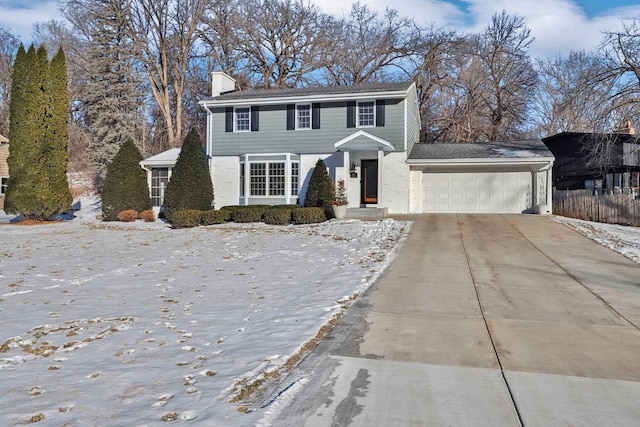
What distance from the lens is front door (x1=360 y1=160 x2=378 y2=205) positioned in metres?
19.6

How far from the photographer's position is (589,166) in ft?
83.2

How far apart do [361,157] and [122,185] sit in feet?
33.6

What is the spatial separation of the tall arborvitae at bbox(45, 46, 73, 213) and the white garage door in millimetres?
15412

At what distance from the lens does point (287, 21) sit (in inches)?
1276

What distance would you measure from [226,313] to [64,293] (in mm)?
2753

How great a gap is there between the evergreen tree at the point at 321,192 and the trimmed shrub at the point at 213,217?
3219 mm

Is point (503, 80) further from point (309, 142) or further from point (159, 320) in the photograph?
point (159, 320)

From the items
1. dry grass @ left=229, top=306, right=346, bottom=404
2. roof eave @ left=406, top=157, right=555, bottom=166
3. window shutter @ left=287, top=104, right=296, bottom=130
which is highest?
window shutter @ left=287, top=104, right=296, bottom=130

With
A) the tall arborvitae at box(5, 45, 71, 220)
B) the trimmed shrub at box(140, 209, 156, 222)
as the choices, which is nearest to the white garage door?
the trimmed shrub at box(140, 209, 156, 222)

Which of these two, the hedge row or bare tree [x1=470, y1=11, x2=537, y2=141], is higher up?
bare tree [x1=470, y1=11, x2=537, y2=141]

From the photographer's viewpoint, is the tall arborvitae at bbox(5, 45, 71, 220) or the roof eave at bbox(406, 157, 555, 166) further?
the tall arborvitae at bbox(5, 45, 71, 220)

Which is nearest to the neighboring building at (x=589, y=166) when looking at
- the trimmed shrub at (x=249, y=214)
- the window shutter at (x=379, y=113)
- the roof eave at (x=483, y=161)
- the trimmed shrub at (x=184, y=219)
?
the roof eave at (x=483, y=161)

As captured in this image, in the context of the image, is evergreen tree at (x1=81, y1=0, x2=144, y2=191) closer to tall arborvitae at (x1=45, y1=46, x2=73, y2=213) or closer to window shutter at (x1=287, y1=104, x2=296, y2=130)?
tall arborvitae at (x1=45, y1=46, x2=73, y2=213)

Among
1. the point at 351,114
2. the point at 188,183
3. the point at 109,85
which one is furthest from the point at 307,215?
the point at 109,85
